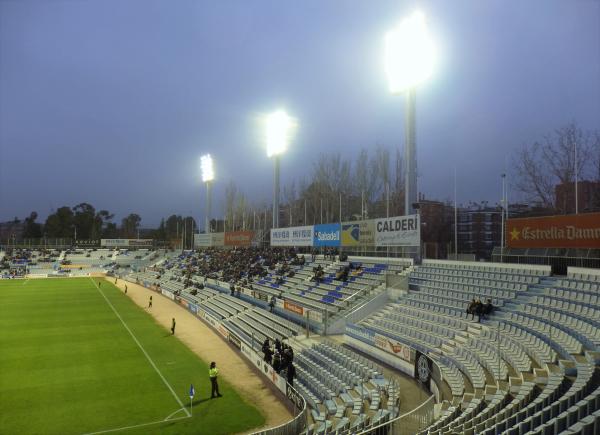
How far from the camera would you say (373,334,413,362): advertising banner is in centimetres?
1741

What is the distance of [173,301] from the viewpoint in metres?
46.8

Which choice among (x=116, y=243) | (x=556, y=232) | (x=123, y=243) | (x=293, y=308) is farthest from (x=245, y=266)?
(x=116, y=243)

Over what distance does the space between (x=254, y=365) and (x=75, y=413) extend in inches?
328

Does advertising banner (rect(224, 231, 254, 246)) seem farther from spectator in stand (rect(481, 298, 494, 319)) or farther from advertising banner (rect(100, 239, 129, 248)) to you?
advertising banner (rect(100, 239, 129, 248))

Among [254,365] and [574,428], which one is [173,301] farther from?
[574,428]

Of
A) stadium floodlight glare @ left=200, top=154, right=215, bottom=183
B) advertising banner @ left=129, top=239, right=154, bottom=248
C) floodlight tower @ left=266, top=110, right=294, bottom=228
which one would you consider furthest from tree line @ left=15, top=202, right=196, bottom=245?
floodlight tower @ left=266, top=110, right=294, bottom=228

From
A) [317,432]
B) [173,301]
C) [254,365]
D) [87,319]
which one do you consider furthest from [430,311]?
[173,301]

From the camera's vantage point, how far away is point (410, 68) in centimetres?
2742

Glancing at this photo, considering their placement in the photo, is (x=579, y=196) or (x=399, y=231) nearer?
(x=399, y=231)

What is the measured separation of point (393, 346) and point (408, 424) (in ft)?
26.7

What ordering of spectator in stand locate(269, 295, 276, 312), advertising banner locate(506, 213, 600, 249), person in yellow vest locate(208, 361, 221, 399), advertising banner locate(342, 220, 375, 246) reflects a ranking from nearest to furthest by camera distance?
1. person in yellow vest locate(208, 361, 221, 399)
2. advertising banner locate(506, 213, 600, 249)
3. advertising banner locate(342, 220, 375, 246)
4. spectator in stand locate(269, 295, 276, 312)

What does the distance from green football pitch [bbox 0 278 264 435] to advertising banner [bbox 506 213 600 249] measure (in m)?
14.2

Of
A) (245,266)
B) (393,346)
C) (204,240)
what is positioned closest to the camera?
(393,346)

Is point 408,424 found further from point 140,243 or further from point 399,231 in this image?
point 140,243
